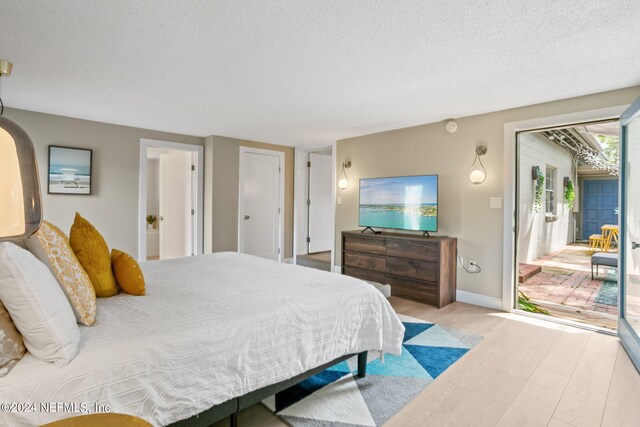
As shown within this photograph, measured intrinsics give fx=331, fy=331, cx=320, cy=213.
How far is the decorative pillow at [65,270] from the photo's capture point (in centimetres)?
141

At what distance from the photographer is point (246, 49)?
231cm

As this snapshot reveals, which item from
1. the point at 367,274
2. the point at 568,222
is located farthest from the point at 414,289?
the point at 568,222

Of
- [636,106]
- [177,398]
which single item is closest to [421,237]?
[636,106]

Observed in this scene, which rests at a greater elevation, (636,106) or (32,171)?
(636,106)

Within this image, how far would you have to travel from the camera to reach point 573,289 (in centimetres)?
448

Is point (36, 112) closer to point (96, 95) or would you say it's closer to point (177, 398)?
point (96, 95)

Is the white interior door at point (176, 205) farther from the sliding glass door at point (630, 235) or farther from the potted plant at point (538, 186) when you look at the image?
the potted plant at point (538, 186)

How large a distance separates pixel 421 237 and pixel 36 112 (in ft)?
16.0

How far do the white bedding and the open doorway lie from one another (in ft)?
8.84

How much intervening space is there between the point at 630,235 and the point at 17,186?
374 cm

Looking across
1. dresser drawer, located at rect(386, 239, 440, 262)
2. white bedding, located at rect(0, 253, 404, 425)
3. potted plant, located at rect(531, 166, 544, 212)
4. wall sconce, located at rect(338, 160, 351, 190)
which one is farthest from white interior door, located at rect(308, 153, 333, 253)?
white bedding, located at rect(0, 253, 404, 425)

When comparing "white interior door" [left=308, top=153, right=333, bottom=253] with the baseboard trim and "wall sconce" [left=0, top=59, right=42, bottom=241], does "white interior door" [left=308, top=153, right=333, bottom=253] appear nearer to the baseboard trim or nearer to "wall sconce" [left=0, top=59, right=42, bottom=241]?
the baseboard trim

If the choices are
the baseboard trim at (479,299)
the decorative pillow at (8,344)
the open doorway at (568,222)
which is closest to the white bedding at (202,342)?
the decorative pillow at (8,344)

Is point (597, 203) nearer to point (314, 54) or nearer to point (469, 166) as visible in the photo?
point (469, 166)
